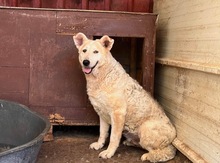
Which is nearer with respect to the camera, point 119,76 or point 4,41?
point 119,76

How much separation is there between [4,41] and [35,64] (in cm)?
46

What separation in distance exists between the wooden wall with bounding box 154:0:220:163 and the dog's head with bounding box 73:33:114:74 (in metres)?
0.83

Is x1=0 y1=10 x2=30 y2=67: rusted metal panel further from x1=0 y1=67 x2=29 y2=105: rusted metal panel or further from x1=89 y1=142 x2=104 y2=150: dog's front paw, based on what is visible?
x1=89 y1=142 x2=104 y2=150: dog's front paw

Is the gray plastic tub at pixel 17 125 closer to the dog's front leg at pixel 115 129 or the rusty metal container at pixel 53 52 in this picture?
the rusty metal container at pixel 53 52

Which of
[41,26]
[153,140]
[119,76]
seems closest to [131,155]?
[153,140]

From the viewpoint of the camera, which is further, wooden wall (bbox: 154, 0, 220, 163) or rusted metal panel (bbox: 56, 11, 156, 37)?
rusted metal panel (bbox: 56, 11, 156, 37)

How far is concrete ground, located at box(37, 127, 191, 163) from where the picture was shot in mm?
3461

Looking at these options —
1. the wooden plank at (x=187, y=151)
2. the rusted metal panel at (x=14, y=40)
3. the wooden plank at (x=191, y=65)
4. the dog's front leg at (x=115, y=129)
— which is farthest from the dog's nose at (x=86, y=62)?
the wooden plank at (x=187, y=151)

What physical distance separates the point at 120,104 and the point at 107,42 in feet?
2.29

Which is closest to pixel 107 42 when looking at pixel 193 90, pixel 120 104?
pixel 120 104

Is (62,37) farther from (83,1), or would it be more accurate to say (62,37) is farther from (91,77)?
(83,1)

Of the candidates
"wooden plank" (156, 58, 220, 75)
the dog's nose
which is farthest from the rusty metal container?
the dog's nose

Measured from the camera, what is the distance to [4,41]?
3.85 m

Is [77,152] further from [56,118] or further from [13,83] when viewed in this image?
[13,83]
